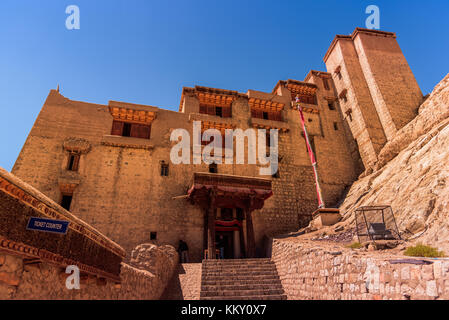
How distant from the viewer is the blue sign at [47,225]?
12.8 ft

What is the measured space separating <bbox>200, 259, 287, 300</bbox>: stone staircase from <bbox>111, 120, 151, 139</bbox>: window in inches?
439

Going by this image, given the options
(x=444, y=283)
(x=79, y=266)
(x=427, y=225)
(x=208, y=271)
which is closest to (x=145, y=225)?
(x=208, y=271)

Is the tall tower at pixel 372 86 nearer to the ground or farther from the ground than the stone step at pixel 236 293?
farther from the ground

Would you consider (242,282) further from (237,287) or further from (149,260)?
(149,260)

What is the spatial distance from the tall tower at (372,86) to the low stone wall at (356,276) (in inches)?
541

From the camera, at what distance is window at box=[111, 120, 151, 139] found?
18.6 m

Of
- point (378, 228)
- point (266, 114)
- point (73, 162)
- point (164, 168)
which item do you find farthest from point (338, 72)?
point (73, 162)

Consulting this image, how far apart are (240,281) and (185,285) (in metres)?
2.29

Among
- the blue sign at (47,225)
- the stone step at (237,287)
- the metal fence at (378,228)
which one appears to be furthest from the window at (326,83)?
the blue sign at (47,225)

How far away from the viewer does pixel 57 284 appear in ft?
15.2

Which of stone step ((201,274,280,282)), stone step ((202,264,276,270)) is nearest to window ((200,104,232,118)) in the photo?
stone step ((202,264,276,270))

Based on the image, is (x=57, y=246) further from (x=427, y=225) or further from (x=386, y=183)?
(x=386, y=183)

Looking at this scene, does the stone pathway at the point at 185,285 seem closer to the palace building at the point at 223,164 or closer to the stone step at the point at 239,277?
the stone step at the point at 239,277

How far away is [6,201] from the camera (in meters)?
3.55
